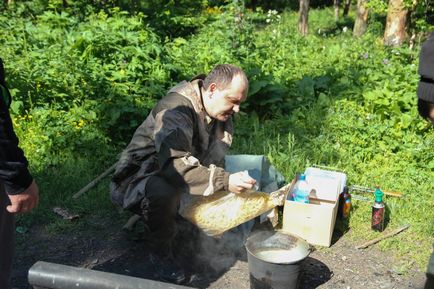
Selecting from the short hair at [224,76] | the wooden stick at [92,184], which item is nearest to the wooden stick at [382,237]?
the short hair at [224,76]

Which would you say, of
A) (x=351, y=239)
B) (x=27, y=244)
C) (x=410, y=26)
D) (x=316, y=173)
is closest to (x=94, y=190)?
(x=27, y=244)

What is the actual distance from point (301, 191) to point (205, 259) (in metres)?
1.01

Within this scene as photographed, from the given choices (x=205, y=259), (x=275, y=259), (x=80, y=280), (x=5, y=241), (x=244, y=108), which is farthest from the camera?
(x=244, y=108)

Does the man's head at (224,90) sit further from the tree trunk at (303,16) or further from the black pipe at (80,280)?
the tree trunk at (303,16)

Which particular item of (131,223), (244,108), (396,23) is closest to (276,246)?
(131,223)

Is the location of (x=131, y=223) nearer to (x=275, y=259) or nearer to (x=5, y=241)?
(x=275, y=259)

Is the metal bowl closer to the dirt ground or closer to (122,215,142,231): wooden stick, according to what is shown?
the dirt ground

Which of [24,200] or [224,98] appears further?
[224,98]

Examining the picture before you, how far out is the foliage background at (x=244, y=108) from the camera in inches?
193

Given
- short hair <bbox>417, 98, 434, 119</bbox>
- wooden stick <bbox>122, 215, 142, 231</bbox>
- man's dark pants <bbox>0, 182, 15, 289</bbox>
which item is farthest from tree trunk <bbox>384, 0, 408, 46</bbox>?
man's dark pants <bbox>0, 182, 15, 289</bbox>

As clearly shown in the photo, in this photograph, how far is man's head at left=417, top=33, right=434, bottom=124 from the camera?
72.2 inches

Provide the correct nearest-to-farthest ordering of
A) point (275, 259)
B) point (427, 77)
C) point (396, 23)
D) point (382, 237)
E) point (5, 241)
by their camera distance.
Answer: point (427, 77) → point (5, 241) → point (275, 259) → point (382, 237) → point (396, 23)

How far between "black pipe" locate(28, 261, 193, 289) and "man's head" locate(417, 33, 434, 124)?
44.5 inches

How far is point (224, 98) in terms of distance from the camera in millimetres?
3641
